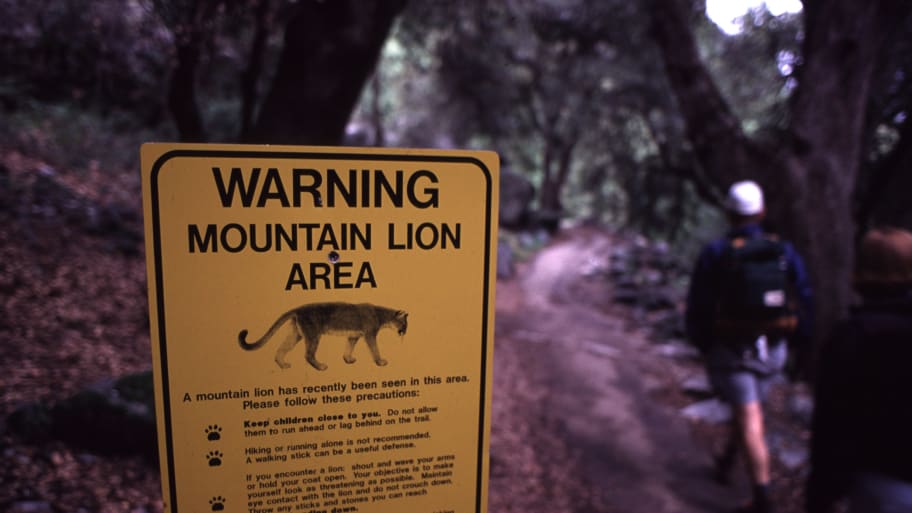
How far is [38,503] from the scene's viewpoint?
9.41 feet

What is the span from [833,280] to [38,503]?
6728mm

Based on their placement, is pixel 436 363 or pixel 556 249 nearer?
pixel 436 363

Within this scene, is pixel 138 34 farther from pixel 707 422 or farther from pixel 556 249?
pixel 556 249

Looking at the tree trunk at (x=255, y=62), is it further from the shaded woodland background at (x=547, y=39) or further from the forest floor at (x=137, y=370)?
the forest floor at (x=137, y=370)

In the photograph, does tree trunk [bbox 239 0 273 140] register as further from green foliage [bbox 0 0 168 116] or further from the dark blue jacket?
the dark blue jacket

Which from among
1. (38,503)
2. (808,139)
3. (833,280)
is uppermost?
(808,139)

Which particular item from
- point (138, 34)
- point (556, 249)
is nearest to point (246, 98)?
point (138, 34)

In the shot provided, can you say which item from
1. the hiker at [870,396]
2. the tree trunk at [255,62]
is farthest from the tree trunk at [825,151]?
the tree trunk at [255,62]

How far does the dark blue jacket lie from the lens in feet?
12.8

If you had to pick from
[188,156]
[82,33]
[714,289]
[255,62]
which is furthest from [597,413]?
[82,33]

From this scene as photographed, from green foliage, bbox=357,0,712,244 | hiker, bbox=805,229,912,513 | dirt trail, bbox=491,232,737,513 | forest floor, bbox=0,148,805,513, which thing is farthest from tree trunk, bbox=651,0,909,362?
green foliage, bbox=357,0,712,244

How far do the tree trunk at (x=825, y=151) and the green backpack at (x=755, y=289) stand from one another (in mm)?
2667

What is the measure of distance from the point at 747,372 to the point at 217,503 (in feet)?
11.5

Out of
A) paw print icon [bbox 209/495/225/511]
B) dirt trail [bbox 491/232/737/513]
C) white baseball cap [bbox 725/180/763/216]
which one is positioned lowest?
dirt trail [bbox 491/232/737/513]
